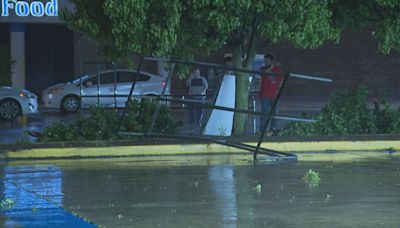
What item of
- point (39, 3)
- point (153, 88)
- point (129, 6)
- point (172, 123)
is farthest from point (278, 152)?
point (39, 3)

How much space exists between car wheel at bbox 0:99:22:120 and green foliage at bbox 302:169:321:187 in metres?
13.7

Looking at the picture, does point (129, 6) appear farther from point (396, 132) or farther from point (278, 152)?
point (396, 132)

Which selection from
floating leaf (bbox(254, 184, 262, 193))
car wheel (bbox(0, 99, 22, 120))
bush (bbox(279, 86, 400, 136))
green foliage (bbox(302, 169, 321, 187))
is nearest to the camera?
floating leaf (bbox(254, 184, 262, 193))

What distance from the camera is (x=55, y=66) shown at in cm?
3419

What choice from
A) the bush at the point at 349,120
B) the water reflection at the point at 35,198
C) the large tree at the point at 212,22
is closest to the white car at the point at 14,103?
the large tree at the point at 212,22

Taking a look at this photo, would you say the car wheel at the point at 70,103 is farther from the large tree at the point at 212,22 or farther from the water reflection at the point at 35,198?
the water reflection at the point at 35,198

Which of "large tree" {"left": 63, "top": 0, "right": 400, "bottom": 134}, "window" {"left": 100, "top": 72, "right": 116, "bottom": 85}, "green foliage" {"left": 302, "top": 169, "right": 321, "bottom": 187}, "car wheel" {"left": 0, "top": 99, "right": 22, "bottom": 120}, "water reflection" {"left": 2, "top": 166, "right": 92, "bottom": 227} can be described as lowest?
"water reflection" {"left": 2, "top": 166, "right": 92, "bottom": 227}

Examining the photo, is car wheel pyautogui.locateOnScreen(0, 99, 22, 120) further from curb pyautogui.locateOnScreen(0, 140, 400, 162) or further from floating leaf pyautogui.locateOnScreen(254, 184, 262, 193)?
floating leaf pyautogui.locateOnScreen(254, 184, 262, 193)

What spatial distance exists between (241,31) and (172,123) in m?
2.14

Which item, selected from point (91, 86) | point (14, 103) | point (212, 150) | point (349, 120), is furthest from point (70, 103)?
point (349, 120)

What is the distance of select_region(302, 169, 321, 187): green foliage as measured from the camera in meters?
9.78

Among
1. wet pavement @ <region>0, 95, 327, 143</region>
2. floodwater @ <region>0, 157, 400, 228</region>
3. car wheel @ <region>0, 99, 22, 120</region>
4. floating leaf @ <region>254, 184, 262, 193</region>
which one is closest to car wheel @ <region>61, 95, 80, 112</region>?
wet pavement @ <region>0, 95, 327, 143</region>

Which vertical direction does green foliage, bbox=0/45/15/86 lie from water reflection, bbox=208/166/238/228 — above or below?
above

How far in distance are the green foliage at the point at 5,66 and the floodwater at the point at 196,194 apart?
717 inches
